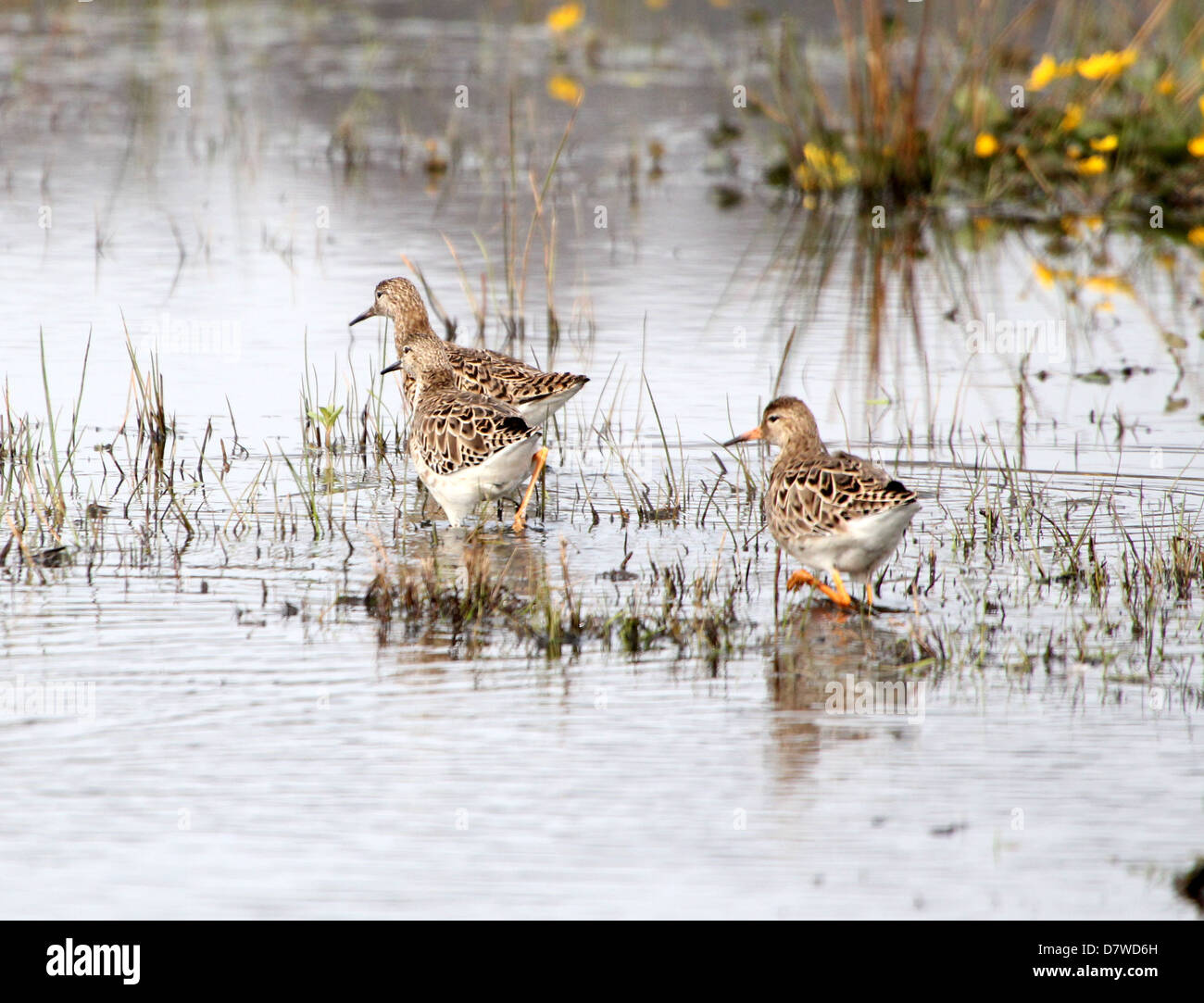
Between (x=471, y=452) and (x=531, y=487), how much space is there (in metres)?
0.66

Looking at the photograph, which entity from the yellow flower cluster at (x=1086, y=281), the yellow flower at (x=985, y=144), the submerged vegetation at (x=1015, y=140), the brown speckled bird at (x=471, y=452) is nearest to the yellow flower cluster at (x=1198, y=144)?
the submerged vegetation at (x=1015, y=140)

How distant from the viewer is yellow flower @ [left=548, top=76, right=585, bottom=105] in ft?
75.7

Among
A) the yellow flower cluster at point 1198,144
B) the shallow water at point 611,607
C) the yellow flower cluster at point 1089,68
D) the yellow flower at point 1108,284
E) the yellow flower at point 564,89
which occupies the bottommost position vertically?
the shallow water at point 611,607

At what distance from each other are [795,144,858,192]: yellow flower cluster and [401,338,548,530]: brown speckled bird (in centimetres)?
962

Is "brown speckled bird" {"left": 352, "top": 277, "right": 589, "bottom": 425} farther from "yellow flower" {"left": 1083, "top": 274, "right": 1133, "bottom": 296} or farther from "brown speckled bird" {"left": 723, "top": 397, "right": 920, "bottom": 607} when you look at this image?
"yellow flower" {"left": 1083, "top": 274, "right": 1133, "bottom": 296}

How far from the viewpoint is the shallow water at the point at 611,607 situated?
536 centimetres

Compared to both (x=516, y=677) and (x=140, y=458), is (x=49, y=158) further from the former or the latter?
(x=516, y=677)

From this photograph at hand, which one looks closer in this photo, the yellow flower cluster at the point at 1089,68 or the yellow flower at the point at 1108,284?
Result: the yellow flower at the point at 1108,284

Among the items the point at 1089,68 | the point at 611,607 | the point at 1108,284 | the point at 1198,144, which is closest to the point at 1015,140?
the point at 1089,68

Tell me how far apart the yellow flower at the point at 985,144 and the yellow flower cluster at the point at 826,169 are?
1182 millimetres

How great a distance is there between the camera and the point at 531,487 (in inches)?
370

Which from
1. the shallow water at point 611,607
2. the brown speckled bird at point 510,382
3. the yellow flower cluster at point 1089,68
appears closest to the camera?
the shallow water at point 611,607

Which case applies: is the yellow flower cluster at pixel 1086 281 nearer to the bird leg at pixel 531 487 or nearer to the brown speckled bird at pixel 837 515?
the bird leg at pixel 531 487

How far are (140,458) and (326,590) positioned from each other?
2558 millimetres
